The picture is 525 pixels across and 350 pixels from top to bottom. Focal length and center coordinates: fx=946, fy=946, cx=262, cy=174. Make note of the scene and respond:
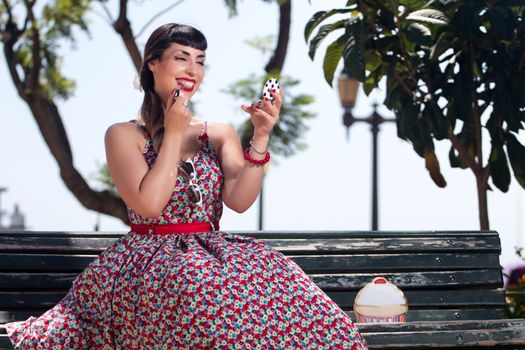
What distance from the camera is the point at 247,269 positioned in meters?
3.49

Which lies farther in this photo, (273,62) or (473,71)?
(273,62)

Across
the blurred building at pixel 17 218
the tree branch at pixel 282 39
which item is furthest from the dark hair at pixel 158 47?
the blurred building at pixel 17 218

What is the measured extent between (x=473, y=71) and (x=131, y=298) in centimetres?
364

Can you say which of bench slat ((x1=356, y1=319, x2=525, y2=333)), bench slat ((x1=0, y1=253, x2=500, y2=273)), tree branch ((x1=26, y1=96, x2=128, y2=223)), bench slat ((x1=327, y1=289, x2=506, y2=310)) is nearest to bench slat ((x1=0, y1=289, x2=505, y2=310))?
bench slat ((x1=327, y1=289, x2=506, y2=310))

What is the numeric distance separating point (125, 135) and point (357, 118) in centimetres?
1098

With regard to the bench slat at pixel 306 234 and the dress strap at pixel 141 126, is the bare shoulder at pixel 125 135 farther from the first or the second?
the bench slat at pixel 306 234

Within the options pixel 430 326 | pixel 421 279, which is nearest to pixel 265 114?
pixel 430 326

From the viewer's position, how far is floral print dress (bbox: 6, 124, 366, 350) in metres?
3.33

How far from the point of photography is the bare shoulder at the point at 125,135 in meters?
3.85

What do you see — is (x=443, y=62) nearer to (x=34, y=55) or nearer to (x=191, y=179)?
(x=191, y=179)

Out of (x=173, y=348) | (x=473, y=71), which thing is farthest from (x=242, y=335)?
(x=473, y=71)

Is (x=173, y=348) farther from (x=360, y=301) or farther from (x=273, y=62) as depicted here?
(x=273, y=62)

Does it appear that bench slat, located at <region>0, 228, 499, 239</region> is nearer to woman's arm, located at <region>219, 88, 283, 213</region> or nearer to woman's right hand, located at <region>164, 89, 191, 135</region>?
woman's arm, located at <region>219, 88, 283, 213</region>

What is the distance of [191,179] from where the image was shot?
3854 millimetres
